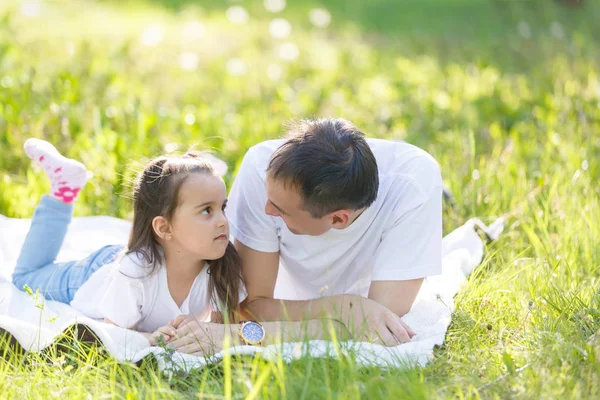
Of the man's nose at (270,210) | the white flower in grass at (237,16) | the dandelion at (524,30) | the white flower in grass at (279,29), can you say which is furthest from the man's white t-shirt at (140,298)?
the dandelion at (524,30)

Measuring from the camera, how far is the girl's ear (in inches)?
124

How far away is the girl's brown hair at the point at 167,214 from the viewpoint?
312cm

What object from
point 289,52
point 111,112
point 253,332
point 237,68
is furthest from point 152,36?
point 253,332

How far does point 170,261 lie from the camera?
10.5ft

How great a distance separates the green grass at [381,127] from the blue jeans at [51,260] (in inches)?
13.7

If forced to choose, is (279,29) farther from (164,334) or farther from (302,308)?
(164,334)

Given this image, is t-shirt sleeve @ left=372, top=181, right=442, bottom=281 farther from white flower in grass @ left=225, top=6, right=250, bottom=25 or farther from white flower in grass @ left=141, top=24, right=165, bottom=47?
white flower in grass @ left=225, top=6, right=250, bottom=25

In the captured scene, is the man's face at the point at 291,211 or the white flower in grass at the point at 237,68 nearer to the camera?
the man's face at the point at 291,211

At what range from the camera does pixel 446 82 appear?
23.7 feet

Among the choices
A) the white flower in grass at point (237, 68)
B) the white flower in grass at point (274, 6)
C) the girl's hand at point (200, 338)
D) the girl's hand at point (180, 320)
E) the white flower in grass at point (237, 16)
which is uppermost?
the white flower in grass at point (274, 6)

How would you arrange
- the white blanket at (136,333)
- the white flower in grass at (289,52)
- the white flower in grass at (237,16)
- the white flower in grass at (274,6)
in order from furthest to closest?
the white flower in grass at (274,6), the white flower in grass at (237,16), the white flower in grass at (289,52), the white blanket at (136,333)

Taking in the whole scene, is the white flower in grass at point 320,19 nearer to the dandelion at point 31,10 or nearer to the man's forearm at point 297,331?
the dandelion at point 31,10

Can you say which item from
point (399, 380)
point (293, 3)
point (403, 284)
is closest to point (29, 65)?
point (403, 284)

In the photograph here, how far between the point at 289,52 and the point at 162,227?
5181 mm
